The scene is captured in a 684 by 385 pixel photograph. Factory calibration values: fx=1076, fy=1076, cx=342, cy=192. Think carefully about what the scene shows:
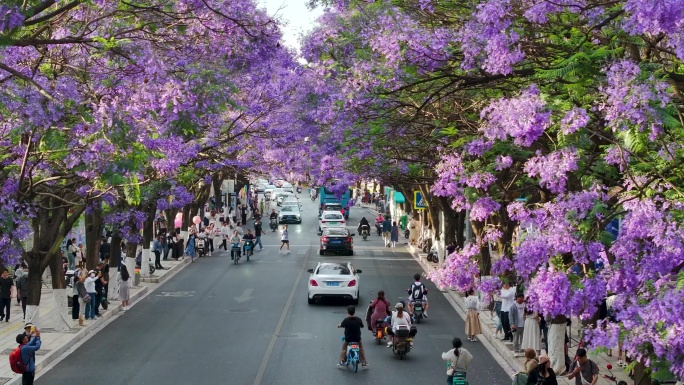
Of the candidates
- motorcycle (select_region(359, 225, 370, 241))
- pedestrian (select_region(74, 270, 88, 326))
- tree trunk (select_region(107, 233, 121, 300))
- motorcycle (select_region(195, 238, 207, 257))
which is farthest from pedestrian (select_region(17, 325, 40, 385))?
motorcycle (select_region(359, 225, 370, 241))

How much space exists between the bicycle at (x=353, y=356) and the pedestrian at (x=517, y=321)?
4.07 metres

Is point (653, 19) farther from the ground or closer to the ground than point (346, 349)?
farther from the ground

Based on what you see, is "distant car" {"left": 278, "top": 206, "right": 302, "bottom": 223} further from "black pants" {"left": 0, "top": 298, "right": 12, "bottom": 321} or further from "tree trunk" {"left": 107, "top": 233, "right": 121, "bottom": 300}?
"black pants" {"left": 0, "top": 298, "right": 12, "bottom": 321}

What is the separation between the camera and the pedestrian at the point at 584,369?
17.4 metres

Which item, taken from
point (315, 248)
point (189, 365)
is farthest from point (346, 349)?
point (315, 248)

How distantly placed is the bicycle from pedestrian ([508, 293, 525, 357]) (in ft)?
13.3

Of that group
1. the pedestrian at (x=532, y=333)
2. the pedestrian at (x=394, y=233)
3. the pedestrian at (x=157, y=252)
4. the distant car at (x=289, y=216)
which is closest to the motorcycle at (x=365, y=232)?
the pedestrian at (x=394, y=233)

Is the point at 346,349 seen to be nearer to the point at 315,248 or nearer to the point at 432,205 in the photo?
the point at 432,205

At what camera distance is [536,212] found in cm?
1603

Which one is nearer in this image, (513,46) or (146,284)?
(513,46)

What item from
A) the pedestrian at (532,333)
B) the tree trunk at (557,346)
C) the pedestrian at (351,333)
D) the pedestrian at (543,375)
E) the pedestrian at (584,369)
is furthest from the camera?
the pedestrian at (532,333)

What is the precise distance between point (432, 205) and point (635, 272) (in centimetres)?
3236

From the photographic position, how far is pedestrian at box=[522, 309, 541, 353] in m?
22.9

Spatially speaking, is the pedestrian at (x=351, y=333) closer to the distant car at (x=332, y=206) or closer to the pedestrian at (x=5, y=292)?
the pedestrian at (x=5, y=292)
